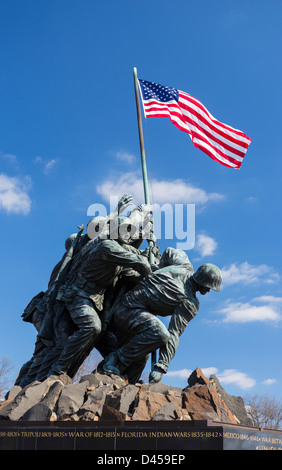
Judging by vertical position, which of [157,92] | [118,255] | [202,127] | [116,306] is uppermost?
[157,92]

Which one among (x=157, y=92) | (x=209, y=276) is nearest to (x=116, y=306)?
(x=209, y=276)

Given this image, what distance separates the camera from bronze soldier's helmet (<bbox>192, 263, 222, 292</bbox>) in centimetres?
980

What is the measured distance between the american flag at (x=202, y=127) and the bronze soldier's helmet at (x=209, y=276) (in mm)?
3196

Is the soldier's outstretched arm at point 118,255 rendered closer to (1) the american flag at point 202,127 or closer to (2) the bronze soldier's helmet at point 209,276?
(2) the bronze soldier's helmet at point 209,276

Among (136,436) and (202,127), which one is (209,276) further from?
(202,127)

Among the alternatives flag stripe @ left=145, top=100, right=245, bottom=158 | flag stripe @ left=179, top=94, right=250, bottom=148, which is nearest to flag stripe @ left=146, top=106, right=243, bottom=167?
flag stripe @ left=145, top=100, right=245, bottom=158

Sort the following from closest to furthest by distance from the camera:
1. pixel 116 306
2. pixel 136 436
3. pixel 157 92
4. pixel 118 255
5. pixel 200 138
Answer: pixel 136 436
pixel 118 255
pixel 116 306
pixel 200 138
pixel 157 92

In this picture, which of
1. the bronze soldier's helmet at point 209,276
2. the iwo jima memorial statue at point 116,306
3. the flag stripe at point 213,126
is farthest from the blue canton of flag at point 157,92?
the bronze soldier's helmet at point 209,276

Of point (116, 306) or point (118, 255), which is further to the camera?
point (116, 306)

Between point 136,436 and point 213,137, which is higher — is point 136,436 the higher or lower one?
the lower one

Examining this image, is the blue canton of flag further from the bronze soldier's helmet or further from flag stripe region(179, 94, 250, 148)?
the bronze soldier's helmet

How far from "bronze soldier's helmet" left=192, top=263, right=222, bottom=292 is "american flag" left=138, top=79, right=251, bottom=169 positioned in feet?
10.5

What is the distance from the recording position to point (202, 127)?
12305 mm

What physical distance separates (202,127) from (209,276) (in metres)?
4.03
